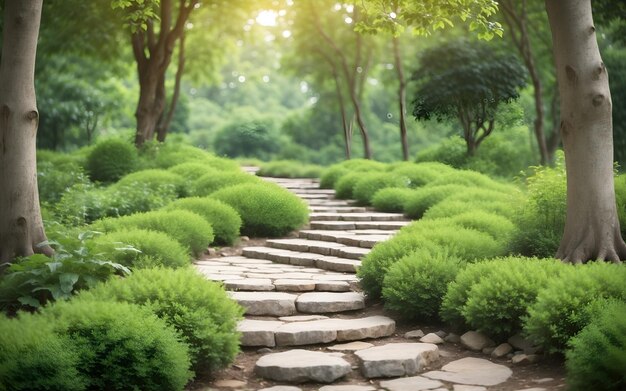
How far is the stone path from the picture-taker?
5027 millimetres

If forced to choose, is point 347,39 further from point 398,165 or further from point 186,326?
point 186,326

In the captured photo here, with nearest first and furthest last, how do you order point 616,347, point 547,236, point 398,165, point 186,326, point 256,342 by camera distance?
1. point 616,347
2. point 186,326
3. point 256,342
4. point 547,236
5. point 398,165

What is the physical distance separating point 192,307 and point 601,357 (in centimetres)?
283

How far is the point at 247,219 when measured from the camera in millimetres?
10352

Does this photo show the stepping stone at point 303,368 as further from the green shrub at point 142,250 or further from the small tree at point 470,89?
the small tree at point 470,89

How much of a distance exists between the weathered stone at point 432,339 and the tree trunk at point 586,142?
1478mm

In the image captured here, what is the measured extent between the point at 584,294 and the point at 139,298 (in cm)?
331

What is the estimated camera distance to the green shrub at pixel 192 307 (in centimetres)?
500

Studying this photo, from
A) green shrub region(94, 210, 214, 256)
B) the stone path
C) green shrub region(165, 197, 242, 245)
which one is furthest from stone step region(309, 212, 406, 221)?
green shrub region(94, 210, 214, 256)

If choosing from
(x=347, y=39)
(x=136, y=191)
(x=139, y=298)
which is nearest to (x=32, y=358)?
(x=139, y=298)

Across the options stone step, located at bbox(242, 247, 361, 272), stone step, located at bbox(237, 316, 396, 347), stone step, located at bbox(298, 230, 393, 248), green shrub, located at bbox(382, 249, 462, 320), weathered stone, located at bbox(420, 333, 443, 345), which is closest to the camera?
stone step, located at bbox(237, 316, 396, 347)

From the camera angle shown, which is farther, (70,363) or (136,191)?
(136,191)

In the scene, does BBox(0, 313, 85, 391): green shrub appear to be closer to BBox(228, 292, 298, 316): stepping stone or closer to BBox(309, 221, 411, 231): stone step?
BBox(228, 292, 298, 316): stepping stone

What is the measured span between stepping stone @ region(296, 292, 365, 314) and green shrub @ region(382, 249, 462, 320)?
1.17 ft
